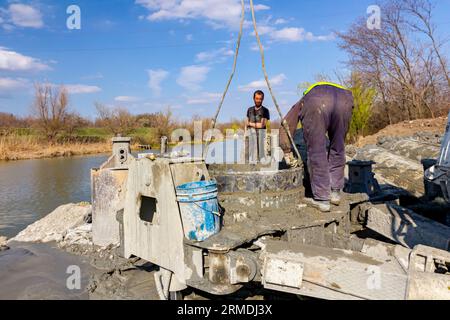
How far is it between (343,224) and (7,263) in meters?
5.66

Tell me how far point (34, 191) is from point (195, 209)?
13259 millimetres

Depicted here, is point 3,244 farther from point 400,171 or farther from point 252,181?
point 400,171

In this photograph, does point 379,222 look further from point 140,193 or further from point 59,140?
point 59,140

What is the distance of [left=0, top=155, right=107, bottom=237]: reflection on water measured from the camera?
10344 mm

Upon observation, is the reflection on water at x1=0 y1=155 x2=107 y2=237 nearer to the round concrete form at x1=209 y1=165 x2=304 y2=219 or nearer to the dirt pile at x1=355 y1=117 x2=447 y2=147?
the round concrete form at x1=209 y1=165 x2=304 y2=219

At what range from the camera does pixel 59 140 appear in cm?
3425

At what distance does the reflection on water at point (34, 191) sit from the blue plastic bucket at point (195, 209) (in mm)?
7659

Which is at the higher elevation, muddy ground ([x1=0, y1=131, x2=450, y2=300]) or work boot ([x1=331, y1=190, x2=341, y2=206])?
work boot ([x1=331, y1=190, x2=341, y2=206])

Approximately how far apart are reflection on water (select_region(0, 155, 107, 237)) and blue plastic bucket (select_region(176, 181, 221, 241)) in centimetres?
766

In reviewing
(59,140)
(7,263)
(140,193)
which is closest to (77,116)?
(59,140)

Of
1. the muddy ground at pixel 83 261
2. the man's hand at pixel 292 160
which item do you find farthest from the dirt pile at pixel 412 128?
the man's hand at pixel 292 160

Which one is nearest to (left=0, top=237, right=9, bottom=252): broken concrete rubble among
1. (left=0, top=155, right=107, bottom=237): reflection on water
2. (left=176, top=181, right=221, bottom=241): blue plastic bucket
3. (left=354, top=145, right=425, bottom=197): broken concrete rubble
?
(left=0, top=155, right=107, bottom=237): reflection on water

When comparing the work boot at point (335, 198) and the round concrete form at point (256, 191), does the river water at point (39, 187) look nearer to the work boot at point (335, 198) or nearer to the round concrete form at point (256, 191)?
the round concrete form at point (256, 191)
